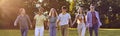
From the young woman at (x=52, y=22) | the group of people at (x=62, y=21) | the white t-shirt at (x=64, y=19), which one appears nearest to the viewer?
the group of people at (x=62, y=21)

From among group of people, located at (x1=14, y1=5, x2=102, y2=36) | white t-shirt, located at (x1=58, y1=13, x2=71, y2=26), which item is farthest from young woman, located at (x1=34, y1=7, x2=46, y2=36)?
white t-shirt, located at (x1=58, y1=13, x2=71, y2=26)

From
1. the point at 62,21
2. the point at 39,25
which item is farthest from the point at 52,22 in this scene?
the point at 39,25

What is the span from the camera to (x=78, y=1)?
54094mm

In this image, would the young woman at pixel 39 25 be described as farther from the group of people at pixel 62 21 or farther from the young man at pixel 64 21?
the young man at pixel 64 21

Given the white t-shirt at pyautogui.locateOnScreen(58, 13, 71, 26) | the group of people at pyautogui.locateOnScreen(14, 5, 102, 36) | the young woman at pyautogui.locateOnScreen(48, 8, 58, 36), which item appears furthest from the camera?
the young woman at pyautogui.locateOnScreen(48, 8, 58, 36)

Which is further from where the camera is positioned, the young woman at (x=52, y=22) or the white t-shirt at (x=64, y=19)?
the young woman at (x=52, y=22)

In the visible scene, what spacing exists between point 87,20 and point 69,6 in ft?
117

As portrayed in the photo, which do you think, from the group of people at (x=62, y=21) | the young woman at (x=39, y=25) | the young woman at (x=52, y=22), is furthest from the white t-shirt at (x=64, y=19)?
the young woman at (x=39, y=25)

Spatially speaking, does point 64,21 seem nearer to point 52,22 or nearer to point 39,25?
point 52,22

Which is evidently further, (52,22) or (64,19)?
(52,22)

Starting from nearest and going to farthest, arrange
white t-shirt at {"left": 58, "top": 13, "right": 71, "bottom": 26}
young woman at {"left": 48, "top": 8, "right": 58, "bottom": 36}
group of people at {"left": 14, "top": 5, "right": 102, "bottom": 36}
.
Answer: group of people at {"left": 14, "top": 5, "right": 102, "bottom": 36}, white t-shirt at {"left": 58, "top": 13, "right": 71, "bottom": 26}, young woman at {"left": 48, "top": 8, "right": 58, "bottom": 36}

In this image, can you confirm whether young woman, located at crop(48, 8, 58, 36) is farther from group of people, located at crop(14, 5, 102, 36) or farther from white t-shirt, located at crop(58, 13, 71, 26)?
white t-shirt, located at crop(58, 13, 71, 26)

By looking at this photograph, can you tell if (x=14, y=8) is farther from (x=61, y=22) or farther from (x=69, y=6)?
(x=61, y=22)

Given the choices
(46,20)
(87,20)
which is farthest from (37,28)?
(87,20)
